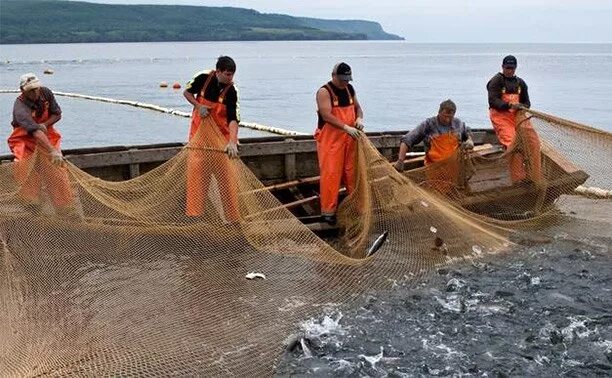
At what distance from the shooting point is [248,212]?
758cm

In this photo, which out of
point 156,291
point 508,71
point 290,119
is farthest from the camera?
point 290,119

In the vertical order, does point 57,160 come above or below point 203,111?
below

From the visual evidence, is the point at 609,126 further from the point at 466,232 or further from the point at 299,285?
the point at 299,285

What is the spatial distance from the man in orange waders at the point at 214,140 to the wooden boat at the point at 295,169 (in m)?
1.03

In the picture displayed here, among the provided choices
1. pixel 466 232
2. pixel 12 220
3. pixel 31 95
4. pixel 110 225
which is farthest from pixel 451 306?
pixel 31 95

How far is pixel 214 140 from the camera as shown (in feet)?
26.2

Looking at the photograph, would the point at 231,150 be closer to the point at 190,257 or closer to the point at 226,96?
the point at 226,96

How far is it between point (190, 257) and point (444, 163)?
11.6ft

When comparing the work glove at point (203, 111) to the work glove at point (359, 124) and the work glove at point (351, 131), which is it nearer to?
the work glove at point (351, 131)

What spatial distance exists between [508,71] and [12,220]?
687cm

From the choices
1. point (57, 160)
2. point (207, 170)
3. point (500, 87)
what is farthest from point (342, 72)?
point (57, 160)

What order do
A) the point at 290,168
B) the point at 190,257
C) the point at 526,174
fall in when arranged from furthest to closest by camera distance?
1. the point at 290,168
2. the point at 526,174
3. the point at 190,257

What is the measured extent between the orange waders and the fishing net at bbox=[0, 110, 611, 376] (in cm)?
3

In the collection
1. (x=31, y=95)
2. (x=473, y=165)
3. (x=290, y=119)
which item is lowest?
(x=290, y=119)
